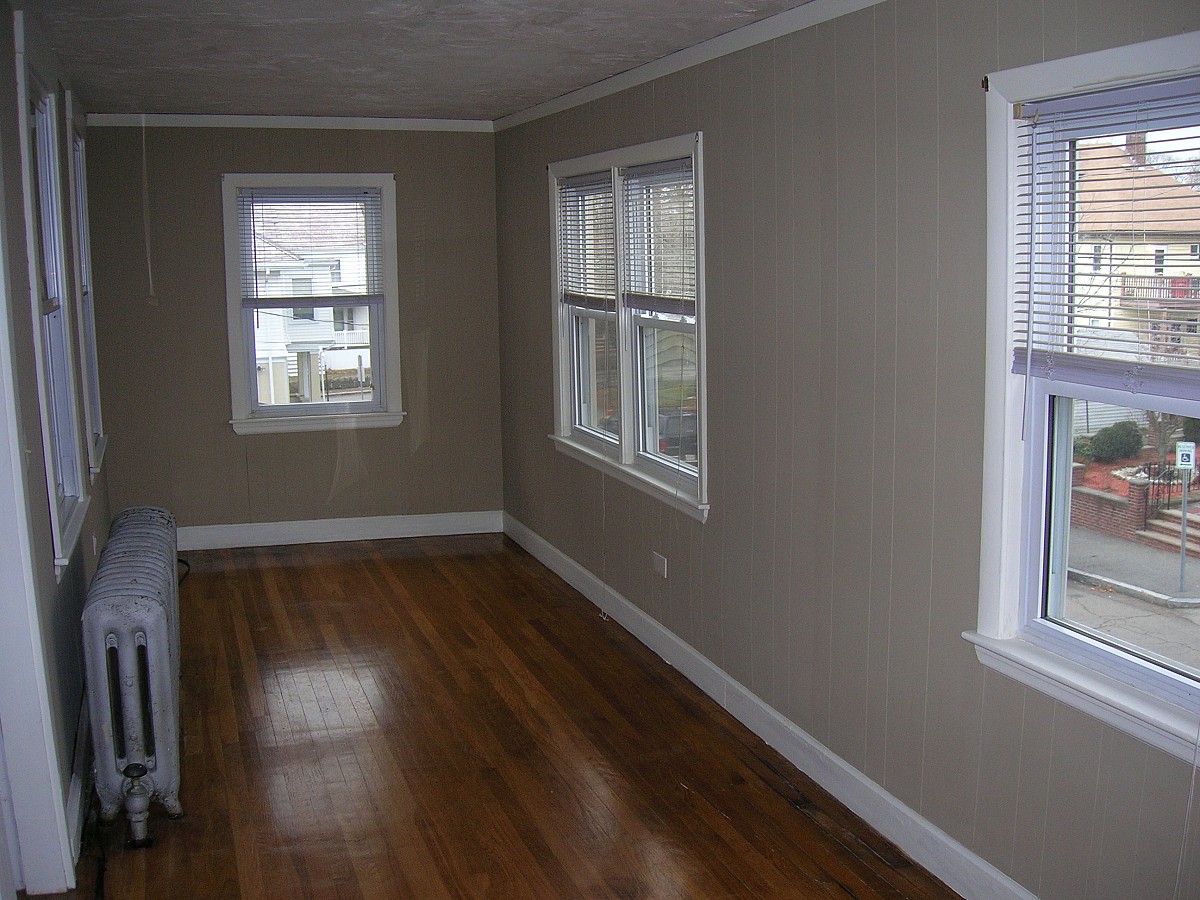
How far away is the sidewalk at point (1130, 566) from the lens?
7.95 ft

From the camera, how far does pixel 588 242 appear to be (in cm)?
556

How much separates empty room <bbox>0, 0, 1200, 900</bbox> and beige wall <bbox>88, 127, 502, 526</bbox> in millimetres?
37

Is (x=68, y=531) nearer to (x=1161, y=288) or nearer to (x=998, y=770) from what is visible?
(x=998, y=770)

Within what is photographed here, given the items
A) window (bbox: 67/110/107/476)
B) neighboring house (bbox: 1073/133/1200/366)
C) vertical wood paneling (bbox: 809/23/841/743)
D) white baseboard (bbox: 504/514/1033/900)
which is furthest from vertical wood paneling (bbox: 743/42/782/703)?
window (bbox: 67/110/107/476)

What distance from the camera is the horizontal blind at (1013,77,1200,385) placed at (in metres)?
2.28

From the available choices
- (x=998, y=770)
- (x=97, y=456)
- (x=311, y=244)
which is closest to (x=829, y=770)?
(x=998, y=770)

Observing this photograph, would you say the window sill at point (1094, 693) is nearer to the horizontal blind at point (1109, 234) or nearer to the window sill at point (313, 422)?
the horizontal blind at point (1109, 234)

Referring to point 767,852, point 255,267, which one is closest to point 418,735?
point 767,852

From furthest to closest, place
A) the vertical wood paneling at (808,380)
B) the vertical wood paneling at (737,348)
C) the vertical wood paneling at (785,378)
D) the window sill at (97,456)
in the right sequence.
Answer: the window sill at (97,456) → the vertical wood paneling at (737,348) → the vertical wood paneling at (785,378) → the vertical wood paneling at (808,380)

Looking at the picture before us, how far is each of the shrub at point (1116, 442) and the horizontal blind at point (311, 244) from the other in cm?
519

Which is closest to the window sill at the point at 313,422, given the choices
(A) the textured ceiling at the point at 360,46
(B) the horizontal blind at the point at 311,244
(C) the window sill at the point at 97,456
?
(B) the horizontal blind at the point at 311,244

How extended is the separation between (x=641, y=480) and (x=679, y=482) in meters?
0.31

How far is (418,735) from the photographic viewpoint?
4227mm

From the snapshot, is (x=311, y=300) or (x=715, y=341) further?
(x=311, y=300)
